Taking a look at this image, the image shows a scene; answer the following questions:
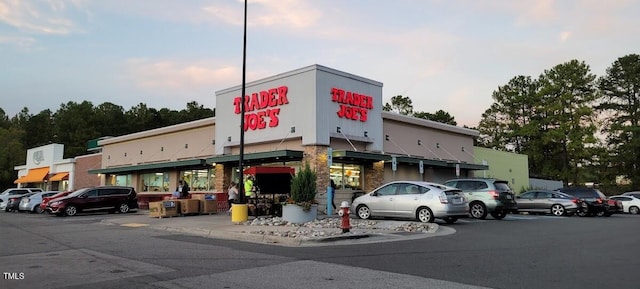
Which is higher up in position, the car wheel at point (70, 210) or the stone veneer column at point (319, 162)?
the stone veneer column at point (319, 162)

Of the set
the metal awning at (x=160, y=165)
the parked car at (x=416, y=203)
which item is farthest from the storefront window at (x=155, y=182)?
Answer: the parked car at (x=416, y=203)

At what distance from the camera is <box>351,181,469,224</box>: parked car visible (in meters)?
17.2

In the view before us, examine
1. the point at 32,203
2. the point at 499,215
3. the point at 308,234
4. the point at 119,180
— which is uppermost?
the point at 119,180

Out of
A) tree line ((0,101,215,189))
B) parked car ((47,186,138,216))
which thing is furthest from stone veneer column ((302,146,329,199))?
tree line ((0,101,215,189))

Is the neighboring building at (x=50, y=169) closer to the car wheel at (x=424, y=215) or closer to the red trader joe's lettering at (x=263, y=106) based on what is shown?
the red trader joe's lettering at (x=263, y=106)

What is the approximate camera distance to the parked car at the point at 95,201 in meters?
25.8

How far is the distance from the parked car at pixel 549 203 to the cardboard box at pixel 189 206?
677 inches

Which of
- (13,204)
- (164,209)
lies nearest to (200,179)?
(164,209)

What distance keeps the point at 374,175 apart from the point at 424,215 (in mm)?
10470

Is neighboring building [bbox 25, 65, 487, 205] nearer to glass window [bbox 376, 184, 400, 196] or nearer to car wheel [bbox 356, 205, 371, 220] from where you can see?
car wheel [bbox 356, 205, 371, 220]

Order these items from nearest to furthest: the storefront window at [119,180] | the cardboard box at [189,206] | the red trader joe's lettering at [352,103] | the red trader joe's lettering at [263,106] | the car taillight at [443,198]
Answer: the car taillight at [443,198] < the cardboard box at [189,206] < the red trader joe's lettering at [352,103] < the red trader joe's lettering at [263,106] < the storefront window at [119,180]

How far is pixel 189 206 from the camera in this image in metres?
23.2

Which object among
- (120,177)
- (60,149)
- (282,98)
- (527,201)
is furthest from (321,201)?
(60,149)

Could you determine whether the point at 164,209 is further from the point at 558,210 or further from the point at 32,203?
the point at 558,210
